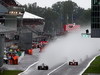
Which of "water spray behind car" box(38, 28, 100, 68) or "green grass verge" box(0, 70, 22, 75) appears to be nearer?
"green grass verge" box(0, 70, 22, 75)

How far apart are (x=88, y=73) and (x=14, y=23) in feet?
262

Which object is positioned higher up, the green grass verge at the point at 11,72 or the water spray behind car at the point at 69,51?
the green grass verge at the point at 11,72

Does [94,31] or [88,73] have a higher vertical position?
[94,31]

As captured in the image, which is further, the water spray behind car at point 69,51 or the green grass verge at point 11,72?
the water spray behind car at point 69,51

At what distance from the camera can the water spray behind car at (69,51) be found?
72.8 meters

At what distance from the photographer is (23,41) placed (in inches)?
3986

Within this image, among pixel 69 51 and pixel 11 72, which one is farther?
pixel 69 51

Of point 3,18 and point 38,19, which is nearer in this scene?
point 3,18

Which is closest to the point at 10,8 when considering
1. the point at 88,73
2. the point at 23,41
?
the point at 23,41

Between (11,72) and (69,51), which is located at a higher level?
(11,72)

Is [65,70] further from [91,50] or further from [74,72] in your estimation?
[91,50]

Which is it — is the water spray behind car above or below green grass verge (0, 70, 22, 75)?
below

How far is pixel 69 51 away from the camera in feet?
282

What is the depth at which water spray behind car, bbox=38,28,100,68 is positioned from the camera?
7276 centimetres
